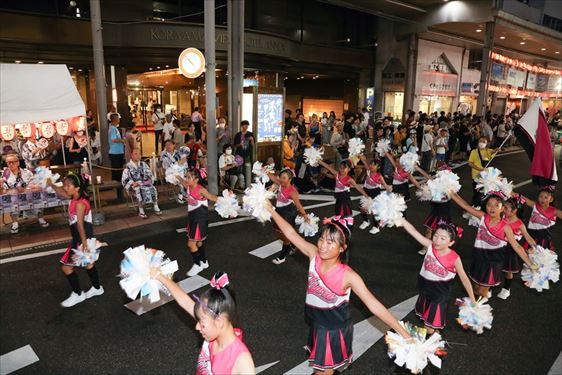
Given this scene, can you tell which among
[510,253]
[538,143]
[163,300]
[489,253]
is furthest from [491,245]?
[163,300]

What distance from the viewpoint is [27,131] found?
1008 centimetres

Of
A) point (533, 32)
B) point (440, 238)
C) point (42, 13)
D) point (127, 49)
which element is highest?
point (533, 32)

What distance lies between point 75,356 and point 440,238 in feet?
13.7

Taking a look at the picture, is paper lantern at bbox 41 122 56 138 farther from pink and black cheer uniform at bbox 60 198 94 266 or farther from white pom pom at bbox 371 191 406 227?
white pom pom at bbox 371 191 406 227

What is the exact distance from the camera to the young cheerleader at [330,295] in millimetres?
3234

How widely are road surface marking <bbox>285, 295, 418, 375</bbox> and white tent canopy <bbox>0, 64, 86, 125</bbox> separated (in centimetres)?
619

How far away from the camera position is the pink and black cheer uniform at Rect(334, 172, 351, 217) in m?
8.02

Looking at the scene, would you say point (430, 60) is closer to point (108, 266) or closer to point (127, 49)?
point (127, 49)

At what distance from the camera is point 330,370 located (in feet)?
11.7

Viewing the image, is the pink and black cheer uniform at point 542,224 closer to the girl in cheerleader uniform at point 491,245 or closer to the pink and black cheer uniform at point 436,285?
the girl in cheerleader uniform at point 491,245

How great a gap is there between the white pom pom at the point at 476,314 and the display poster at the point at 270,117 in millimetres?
9199

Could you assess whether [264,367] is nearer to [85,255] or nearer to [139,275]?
[139,275]

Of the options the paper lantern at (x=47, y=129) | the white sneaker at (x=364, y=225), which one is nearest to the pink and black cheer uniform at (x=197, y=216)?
the white sneaker at (x=364, y=225)

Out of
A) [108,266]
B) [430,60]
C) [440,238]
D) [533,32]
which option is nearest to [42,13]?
[108,266]
